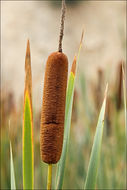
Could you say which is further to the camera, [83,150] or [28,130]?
[83,150]

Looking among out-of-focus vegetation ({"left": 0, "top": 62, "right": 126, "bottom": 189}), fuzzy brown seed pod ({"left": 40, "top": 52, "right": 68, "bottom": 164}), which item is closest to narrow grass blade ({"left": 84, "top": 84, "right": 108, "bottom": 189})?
fuzzy brown seed pod ({"left": 40, "top": 52, "right": 68, "bottom": 164})

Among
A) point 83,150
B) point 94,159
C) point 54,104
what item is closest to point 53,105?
point 54,104

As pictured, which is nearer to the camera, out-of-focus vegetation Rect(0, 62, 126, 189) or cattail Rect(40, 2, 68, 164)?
cattail Rect(40, 2, 68, 164)

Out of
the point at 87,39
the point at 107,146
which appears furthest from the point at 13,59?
the point at 107,146

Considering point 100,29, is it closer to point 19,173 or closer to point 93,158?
point 19,173

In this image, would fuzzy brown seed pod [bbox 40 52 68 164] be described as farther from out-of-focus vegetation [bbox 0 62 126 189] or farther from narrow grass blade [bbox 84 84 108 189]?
out-of-focus vegetation [bbox 0 62 126 189]

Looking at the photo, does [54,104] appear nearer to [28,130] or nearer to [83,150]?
[28,130]

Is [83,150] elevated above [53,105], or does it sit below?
below

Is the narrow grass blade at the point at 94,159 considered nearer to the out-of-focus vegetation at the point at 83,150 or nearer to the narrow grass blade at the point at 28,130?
the narrow grass blade at the point at 28,130

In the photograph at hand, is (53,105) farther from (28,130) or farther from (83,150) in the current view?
(83,150)
